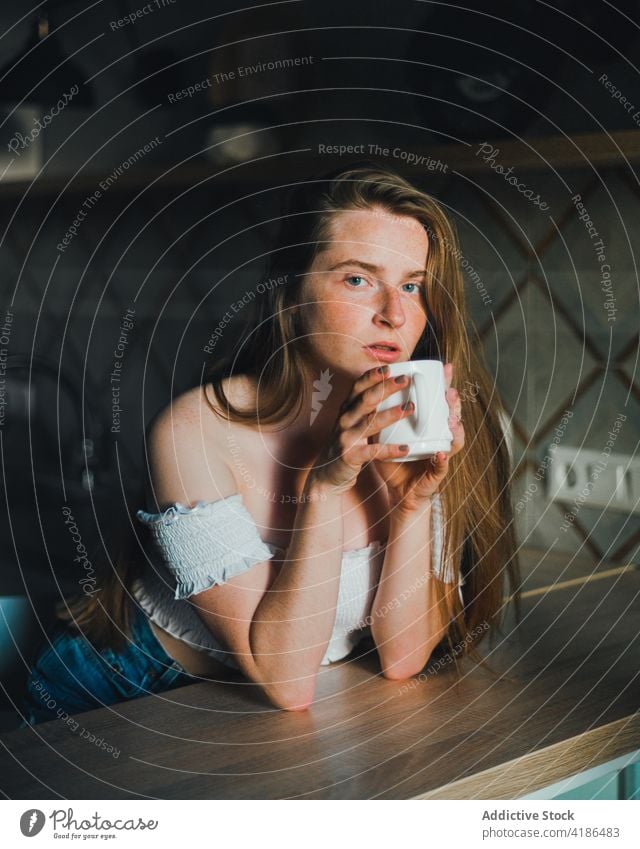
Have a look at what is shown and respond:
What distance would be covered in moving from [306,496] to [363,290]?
0.11 metres

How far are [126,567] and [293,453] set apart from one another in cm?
11

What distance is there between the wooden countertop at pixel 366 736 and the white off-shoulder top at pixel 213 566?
3cm

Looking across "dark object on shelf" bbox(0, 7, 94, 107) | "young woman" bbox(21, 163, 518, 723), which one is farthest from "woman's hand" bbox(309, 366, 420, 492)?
"dark object on shelf" bbox(0, 7, 94, 107)

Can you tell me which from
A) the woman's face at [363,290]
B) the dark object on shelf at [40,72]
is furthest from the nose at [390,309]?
the dark object on shelf at [40,72]

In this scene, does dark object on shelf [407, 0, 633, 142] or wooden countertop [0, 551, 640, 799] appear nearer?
wooden countertop [0, 551, 640, 799]

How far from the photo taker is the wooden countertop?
1.31ft

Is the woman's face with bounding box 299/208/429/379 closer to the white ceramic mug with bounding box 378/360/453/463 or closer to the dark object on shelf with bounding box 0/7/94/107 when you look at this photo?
the white ceramic mug with bounding box 378/360/453/463

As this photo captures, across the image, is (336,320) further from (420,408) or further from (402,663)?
(402,663)

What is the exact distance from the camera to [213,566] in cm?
47

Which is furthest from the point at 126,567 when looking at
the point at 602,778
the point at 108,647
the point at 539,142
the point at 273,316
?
the point at 539,142

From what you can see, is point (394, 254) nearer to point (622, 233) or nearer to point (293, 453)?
point (293, 453)

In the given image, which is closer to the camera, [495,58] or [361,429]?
[361,429]

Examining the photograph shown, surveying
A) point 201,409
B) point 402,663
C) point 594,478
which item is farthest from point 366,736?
point 594,478

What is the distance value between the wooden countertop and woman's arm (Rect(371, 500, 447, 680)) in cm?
2
